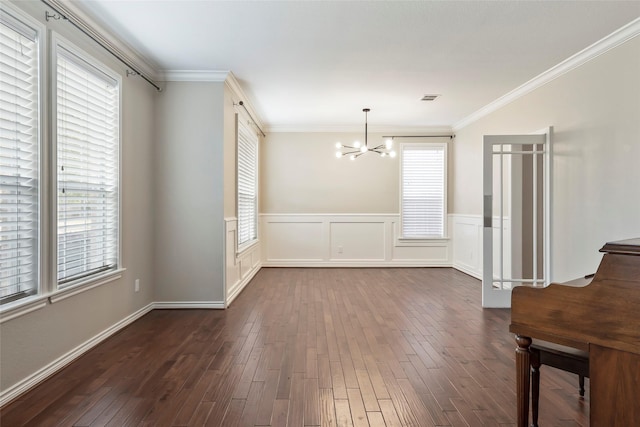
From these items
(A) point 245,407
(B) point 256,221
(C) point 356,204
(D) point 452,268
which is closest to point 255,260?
(B) point 256,221

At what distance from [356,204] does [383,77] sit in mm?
3145

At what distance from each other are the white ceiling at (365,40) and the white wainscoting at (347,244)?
8.85ft

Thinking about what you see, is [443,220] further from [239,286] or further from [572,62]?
[239,286]

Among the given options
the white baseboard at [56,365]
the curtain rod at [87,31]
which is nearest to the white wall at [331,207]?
the curtain rod at [87,31]

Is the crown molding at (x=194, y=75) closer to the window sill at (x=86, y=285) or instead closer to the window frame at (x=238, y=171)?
the window frame at (x=238, y=171)

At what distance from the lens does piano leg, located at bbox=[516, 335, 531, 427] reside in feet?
5.43

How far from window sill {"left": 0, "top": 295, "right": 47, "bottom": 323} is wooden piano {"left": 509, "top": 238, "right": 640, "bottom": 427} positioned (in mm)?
2837

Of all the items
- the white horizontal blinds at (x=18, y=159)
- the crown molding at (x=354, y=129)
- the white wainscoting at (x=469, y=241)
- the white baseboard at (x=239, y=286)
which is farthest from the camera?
the crown molding at (x=354, y=129)

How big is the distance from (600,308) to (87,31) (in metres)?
3.78

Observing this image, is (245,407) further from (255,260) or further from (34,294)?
(255,260)

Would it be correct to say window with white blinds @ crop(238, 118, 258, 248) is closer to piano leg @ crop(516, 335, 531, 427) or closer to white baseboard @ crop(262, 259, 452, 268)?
white baseboard @ crop(262, 259, 452, 268)

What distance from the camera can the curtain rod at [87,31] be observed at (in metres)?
2.55

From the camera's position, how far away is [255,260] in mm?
6402

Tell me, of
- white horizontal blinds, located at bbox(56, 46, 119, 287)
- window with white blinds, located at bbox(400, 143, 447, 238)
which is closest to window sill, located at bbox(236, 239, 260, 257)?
white horizontal blinds, located at bbox(56, 46, 119, 287)
